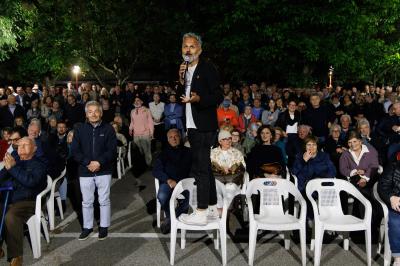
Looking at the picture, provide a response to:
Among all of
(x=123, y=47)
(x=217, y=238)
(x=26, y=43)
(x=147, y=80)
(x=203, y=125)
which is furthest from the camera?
(x=147, y=80)

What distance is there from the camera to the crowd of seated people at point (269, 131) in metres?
6.48

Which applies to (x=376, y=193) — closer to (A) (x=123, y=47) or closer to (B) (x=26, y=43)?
(A) (x=123, y=47)

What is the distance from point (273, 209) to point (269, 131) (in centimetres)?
169

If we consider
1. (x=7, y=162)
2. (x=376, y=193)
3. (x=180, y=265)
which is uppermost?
(x=7, y=162)

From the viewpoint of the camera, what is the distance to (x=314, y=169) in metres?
6.30

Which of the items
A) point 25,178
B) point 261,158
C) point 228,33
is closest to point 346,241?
point 261,158

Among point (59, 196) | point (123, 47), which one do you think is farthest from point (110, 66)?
point (59, 196)

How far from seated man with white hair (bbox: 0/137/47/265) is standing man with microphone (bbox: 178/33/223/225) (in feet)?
6.45

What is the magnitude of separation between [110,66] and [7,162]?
20.4m

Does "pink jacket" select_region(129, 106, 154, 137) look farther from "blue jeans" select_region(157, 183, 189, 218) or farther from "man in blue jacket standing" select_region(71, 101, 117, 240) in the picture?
"man in blue jacket standing" select_region(71, 101, 117, 240)

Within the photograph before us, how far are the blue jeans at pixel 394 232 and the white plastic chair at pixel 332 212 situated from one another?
242 mm

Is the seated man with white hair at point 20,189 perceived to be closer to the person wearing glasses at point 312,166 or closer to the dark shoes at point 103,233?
the dark shoes at point 103,233

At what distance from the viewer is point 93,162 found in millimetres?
5688

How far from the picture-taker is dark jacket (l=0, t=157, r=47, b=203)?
528cm
